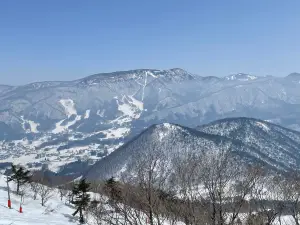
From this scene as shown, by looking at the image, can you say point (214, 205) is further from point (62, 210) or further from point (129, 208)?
point (62, 210)

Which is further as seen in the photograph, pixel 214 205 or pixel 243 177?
pixel 243 177

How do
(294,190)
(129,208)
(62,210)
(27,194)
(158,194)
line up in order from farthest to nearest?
(27,194) → (62,210) → (294,190) → (158,194) → (129,208)

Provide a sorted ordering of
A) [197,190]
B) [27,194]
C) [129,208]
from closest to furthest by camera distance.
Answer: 1. [129,208]
2. [197,190]
3. [27,194]

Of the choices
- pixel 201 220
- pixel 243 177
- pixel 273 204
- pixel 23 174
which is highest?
pixel 243 177

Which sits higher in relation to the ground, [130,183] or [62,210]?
[130,183]

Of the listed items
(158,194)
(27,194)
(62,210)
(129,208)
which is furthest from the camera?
(27,194)

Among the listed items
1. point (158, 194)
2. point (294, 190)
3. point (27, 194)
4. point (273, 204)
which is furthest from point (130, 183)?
point (27, 194)

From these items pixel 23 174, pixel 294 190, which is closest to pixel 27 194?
pixel 23 174

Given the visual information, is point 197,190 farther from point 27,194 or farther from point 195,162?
point 27,194

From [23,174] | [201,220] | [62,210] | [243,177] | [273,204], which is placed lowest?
[62,210]
